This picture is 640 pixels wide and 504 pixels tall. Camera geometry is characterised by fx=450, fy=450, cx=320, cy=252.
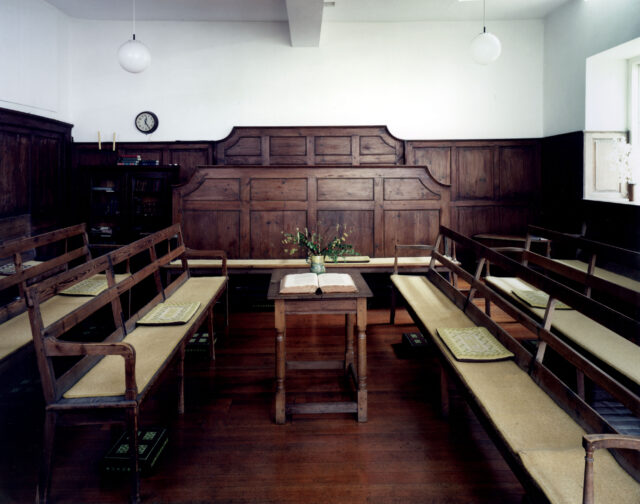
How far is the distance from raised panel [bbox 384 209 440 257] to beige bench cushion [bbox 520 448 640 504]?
12.9 feet

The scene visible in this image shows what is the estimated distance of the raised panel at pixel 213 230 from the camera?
5.40 m

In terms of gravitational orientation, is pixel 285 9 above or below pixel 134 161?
above

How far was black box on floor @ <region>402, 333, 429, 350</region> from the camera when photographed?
378 centimetres

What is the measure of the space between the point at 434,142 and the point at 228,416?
222 inches

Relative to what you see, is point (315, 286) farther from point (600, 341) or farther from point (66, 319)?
point (600, 341)

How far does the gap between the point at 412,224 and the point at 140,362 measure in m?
3.82

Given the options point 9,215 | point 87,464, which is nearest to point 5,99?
point 9,215

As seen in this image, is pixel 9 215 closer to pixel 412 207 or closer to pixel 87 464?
pixel 87 464

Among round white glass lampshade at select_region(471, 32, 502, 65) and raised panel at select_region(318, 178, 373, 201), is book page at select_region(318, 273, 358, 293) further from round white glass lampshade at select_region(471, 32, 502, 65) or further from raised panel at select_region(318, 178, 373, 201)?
round white glass lampshade at select_region(471, 32, 502, 65)

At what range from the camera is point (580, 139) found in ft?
19.7

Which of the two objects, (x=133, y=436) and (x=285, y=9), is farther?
(x=285, y=9)

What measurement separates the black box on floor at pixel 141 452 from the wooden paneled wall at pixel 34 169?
437 cm

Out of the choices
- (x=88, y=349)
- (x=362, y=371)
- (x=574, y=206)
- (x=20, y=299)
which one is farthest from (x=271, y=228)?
(x=574, y=206)

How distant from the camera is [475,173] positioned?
7.20 metres
